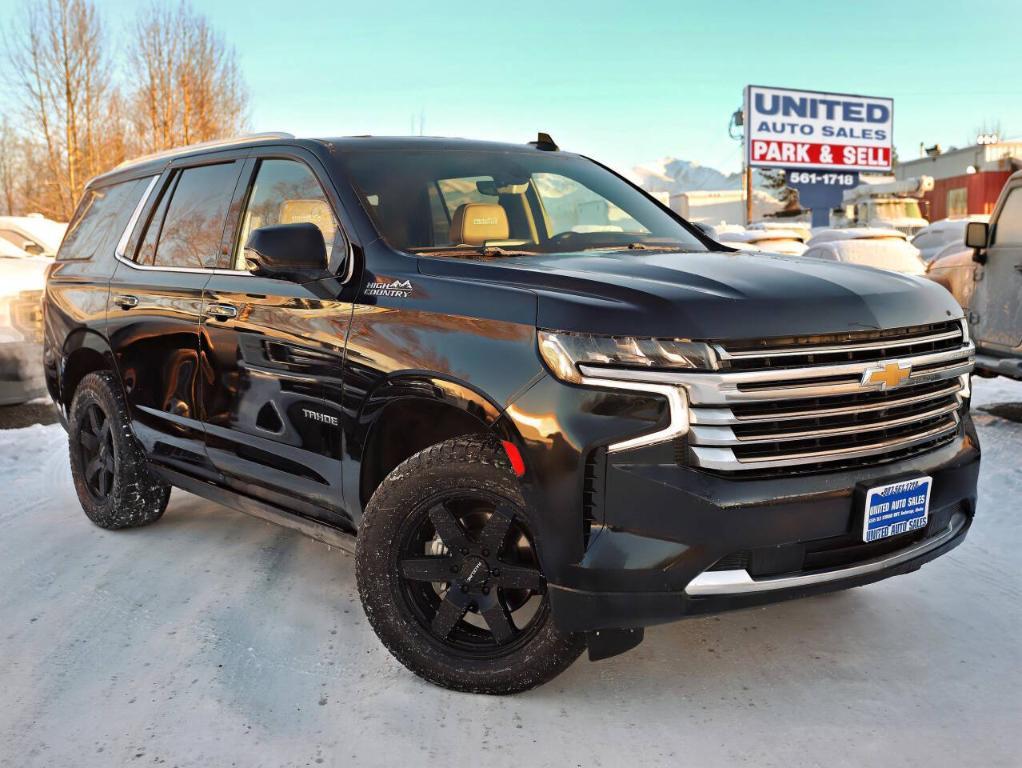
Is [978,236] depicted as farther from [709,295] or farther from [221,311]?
[221,311]

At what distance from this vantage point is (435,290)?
3232mm

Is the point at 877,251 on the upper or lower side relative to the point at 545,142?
lower

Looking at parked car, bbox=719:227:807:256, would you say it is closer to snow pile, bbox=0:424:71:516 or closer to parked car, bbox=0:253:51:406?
parked car, bbox=0:253:51:406

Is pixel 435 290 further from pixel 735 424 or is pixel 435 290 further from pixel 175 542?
pixel 175 542

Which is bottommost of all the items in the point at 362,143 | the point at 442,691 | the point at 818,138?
the point at 442,691

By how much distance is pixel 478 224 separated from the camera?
3826 millimetres

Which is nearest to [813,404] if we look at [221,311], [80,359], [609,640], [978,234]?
[609,640]

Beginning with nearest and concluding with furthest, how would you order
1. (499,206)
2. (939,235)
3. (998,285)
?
(499,206), (998,285), (939,235)

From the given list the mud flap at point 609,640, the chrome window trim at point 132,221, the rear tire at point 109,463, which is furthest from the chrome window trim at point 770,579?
the chrome window trim at point 132,221

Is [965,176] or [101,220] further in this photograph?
[965,176]

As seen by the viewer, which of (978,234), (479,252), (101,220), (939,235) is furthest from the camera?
(939,235)

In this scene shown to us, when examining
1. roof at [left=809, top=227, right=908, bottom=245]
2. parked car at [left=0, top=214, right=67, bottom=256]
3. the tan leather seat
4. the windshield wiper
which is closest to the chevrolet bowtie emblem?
the windshield wiper

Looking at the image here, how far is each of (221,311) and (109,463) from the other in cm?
153

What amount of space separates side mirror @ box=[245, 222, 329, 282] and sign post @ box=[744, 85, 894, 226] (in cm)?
3203
